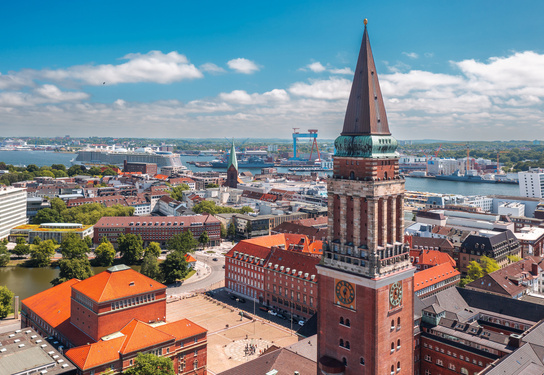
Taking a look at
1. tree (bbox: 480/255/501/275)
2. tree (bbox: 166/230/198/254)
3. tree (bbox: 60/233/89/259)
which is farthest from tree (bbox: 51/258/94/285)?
tree (bbox: 480/255/501/275)

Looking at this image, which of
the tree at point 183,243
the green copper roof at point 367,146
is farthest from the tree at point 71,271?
the green copper roof at point 367,146

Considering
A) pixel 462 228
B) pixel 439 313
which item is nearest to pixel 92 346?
pixel 439 313

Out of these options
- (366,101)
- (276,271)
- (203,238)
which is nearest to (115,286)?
(276,271)

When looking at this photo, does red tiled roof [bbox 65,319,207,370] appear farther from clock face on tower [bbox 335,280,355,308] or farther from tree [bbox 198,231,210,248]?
tree [bbox 198,231,210,248]

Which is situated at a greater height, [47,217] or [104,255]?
[47,217]

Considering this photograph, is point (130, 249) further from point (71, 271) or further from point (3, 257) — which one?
point (3, 257)

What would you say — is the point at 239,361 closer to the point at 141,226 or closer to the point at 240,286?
the point at 240,286
